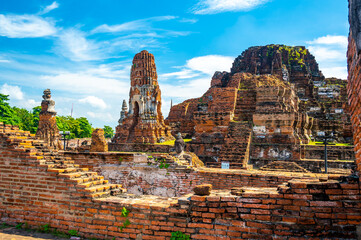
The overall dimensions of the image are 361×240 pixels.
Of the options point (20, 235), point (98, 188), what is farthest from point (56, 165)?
point (20, 235)

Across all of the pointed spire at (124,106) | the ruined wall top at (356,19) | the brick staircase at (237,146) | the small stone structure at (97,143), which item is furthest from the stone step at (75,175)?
the pointed spire at (124,106)

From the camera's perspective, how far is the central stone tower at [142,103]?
2456 centimetres

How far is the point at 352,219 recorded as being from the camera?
3830mm

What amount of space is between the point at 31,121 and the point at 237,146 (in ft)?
112

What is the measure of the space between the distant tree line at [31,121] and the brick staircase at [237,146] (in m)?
19.3

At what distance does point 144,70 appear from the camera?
83.5 ft

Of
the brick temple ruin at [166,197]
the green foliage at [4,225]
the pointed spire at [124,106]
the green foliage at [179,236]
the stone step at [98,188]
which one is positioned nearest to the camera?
the brick temple ruin at [166,197]

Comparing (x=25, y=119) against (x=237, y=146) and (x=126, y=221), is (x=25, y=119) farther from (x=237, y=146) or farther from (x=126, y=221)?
(x=126, y=221)

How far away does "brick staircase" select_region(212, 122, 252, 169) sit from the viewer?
12.7m

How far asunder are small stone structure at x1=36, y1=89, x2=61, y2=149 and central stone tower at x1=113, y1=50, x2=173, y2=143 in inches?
408

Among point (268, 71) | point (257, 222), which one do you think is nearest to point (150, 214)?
point (257, 222)

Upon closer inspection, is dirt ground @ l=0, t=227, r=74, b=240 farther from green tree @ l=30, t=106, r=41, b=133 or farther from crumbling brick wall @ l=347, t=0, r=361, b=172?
green tree @ l=30, t=106, r=41, b=133

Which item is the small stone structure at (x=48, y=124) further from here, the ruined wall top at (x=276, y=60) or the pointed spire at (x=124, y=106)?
the ruined wall top at (x=276, y=60)

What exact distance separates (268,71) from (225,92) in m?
22.4
